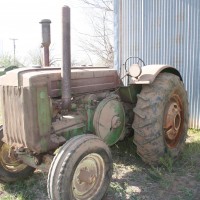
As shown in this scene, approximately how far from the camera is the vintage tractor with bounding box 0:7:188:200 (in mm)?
3061

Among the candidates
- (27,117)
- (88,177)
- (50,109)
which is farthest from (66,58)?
(88,177)

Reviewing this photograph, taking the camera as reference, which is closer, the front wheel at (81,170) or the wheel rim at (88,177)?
the front wheel at (81,170)

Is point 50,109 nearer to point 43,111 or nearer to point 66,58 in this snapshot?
point 43,111

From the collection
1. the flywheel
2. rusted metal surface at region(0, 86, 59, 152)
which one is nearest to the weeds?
the flywheel

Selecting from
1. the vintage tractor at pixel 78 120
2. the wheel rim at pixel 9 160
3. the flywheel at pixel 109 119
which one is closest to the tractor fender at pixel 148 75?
the vintage tractor at pixel 78 120

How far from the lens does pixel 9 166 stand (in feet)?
12.6

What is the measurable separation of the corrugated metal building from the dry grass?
224 centimetres

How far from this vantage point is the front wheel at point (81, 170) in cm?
279

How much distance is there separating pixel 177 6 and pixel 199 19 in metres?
0.55

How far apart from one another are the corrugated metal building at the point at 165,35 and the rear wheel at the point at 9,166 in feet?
12.6

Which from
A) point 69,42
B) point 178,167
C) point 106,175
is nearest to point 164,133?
point 178,167

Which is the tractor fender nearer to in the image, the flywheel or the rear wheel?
the flywheel

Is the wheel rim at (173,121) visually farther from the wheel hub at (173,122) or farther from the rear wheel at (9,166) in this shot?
the rear wheel at (9,166)

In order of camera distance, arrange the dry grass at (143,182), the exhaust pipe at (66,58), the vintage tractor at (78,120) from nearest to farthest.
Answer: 1. the vintage tractor at (78,120)
2. the exhaust pipe at (66,58)
3. the dry grass at (143,182)
